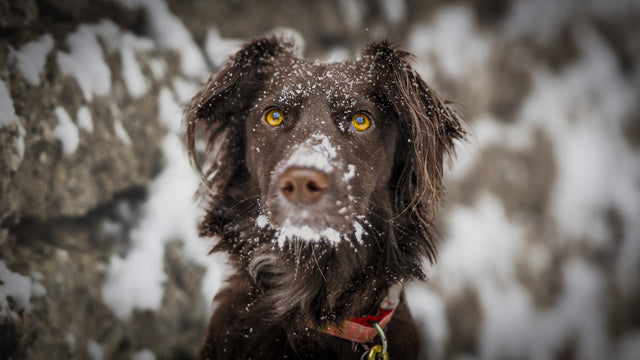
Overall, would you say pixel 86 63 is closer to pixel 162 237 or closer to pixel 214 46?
pixel 214 46

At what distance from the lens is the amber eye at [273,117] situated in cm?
Answer: 186

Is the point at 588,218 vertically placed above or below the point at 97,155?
above

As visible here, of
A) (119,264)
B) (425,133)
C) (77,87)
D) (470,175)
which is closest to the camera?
(425,133)

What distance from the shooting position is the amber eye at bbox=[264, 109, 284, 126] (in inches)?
73.3

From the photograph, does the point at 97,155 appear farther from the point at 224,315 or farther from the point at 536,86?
the point at 536,86

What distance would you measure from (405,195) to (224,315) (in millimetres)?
1210

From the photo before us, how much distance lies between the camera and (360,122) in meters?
1.84

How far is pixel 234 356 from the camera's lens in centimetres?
182

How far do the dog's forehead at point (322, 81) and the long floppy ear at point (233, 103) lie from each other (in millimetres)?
140

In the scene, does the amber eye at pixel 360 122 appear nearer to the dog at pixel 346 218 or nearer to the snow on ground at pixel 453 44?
the dog at pixel 346 218

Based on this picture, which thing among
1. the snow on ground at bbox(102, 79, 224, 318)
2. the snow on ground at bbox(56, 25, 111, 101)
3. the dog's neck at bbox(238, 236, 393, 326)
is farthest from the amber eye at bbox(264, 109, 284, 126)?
the snow on ground at bbox(56, 25, 111, 101)

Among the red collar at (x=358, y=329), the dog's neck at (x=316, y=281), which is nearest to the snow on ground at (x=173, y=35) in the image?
the dog's neck at (x=316, y=281)

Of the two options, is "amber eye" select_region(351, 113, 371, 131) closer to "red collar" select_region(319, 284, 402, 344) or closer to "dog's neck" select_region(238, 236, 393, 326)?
"dog's neck" select_region(238, 236, 393, 326)

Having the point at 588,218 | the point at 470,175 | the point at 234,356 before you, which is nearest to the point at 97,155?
the point at 234,356
